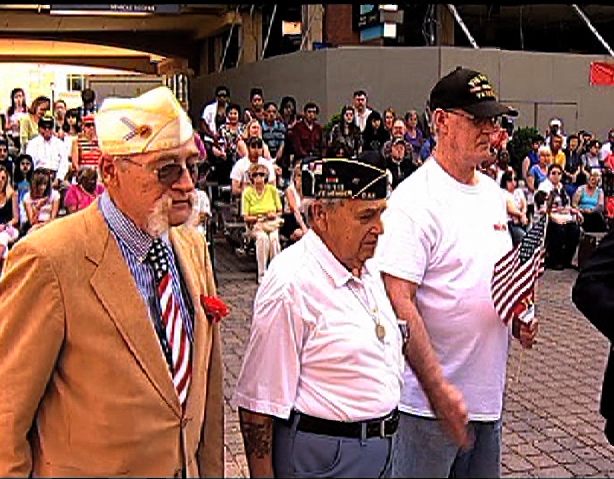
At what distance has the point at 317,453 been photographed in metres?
2.80

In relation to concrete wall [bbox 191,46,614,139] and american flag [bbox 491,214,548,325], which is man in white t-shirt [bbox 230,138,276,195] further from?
american flag [bbox 491,214,548,325]

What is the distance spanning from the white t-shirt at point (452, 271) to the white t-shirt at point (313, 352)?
417mm

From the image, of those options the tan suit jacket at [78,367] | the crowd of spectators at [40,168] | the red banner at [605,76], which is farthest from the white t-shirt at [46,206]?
the tan suit jacket at [78,367]

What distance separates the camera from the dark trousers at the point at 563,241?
45.2 ft

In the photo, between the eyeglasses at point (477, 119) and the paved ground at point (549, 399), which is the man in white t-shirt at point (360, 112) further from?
the eyeglasses at point (477, 119)

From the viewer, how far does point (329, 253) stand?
2.92m

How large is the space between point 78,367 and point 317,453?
0.78 m

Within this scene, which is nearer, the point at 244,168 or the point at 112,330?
the point at 112,330

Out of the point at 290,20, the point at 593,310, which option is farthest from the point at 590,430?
the point at 290,20

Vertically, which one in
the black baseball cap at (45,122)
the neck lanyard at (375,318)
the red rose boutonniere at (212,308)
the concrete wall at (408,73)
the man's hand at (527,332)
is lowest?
the man's hand at (527,332)

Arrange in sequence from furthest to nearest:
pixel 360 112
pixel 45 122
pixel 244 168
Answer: pixel 360 112, pixel 45 122, pixel 244 168

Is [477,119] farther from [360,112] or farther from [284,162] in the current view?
[360,112]

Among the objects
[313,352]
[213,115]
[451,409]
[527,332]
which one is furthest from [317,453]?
[213,115]

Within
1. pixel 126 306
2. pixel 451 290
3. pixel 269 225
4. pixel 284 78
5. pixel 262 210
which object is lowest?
pixel 269 225
